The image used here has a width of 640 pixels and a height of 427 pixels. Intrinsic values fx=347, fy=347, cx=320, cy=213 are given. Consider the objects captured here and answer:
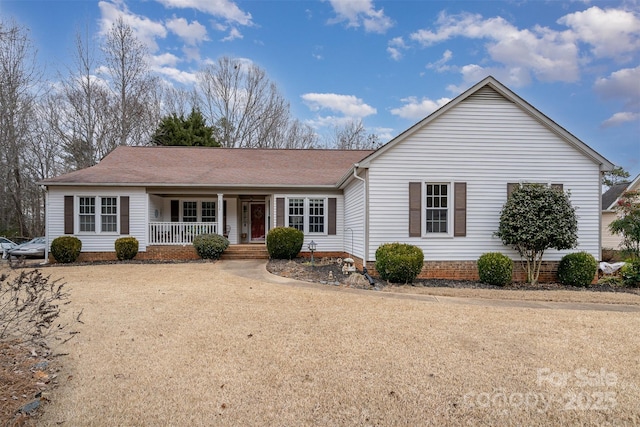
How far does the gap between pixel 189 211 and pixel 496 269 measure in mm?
12903

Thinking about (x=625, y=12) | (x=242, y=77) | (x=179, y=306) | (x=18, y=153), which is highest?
(x=242, y=77)

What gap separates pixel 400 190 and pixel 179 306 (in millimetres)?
6624

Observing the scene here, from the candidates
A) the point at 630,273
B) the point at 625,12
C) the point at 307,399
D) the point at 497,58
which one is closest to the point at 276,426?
the point at 307,399

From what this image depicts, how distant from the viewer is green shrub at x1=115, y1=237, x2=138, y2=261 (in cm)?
1347

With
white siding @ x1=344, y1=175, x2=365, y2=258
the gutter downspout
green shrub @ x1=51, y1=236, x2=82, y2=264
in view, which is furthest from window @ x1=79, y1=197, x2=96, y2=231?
the gutter downspout

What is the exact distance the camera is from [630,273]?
9.88 metres

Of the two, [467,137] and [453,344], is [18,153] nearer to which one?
[467,137]

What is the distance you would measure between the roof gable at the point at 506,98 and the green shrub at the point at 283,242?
179 inches

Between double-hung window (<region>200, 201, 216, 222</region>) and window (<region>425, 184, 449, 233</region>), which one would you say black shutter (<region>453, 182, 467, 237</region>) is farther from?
double-hung window (<region>200, 201, 216, 222</region>)

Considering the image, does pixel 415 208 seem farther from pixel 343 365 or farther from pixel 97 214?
pixel 97 214

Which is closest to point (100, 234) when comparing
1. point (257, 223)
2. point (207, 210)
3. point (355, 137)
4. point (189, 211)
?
point (189, 211)

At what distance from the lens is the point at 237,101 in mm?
30641

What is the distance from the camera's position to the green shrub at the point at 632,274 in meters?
9.84

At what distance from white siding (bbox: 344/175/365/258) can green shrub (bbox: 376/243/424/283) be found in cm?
130
